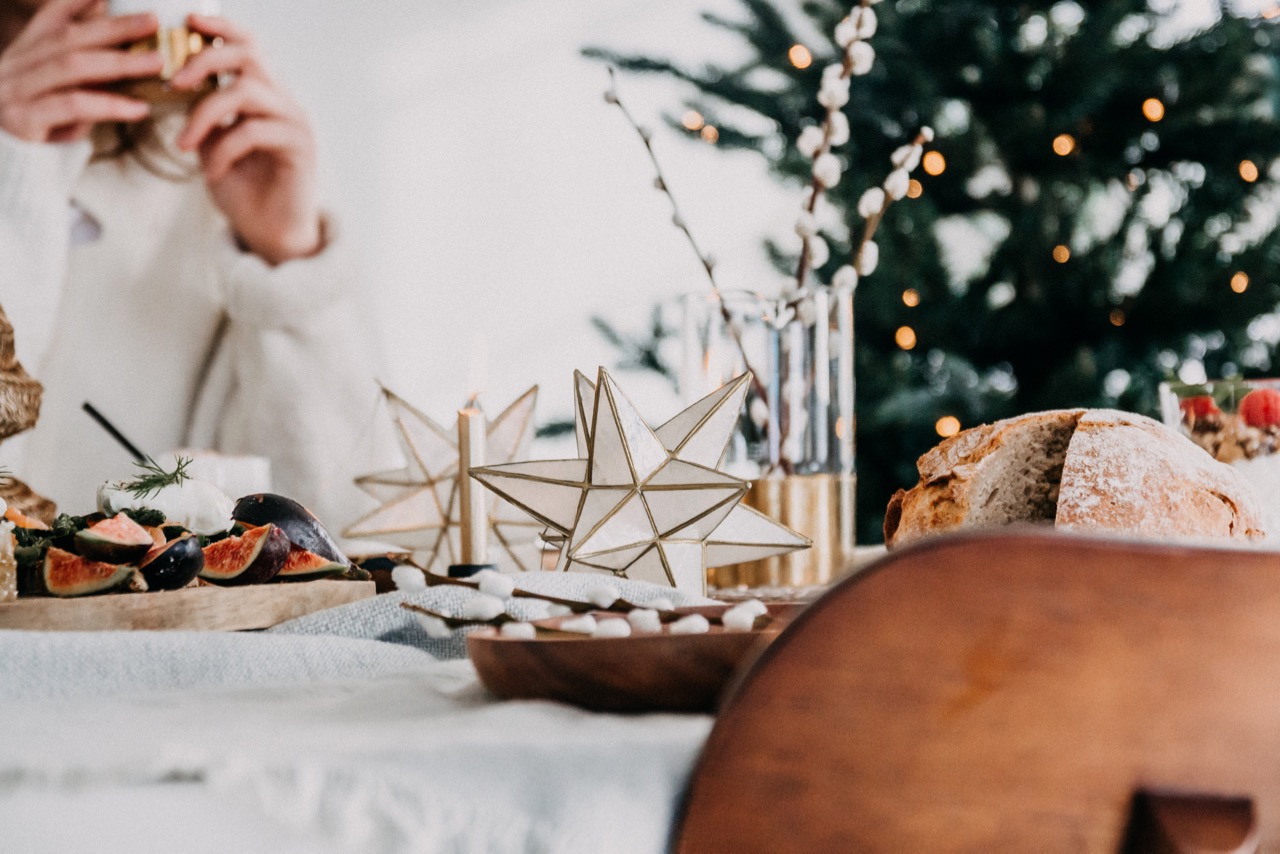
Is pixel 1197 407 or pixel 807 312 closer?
pixel 1197 407

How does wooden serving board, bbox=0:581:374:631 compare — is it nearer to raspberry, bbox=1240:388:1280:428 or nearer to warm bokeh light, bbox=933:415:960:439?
raspberry, bbox=1240:388:1280:428

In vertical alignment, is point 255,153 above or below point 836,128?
above

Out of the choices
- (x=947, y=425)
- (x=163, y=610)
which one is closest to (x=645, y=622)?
(x=163, y=610)

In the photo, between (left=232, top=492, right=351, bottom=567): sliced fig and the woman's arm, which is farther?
the woman's arm

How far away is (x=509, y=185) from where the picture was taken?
3572mm

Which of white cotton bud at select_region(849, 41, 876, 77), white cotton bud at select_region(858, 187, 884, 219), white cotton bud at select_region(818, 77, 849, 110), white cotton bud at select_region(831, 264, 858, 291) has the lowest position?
white cotton bud at select_region(831, 264, 858, 291)

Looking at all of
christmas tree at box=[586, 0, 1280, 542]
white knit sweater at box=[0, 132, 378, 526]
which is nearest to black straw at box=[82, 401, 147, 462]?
white knit sweater at box=[0, 132, 378, 526]

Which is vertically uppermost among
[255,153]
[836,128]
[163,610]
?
[255,153]

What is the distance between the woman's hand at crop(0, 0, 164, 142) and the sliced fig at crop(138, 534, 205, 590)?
1483 millimetres

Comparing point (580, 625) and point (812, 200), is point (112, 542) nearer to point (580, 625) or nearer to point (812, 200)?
point (580, 625)

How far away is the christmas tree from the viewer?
2.09 meters

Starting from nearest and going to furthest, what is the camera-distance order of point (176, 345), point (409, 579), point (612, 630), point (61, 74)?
1. point (612, 630)
2. point (409, 579)
3. point (61, 74)
4. point (176, 345)

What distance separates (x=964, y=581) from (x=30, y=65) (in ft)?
7.20

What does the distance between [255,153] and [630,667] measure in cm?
205
